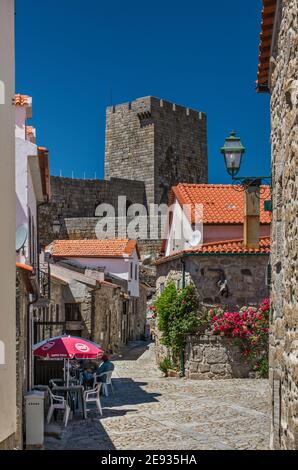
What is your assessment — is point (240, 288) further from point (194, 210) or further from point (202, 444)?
point (202, 444)

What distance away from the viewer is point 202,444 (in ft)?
37.8

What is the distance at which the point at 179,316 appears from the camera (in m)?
20.8

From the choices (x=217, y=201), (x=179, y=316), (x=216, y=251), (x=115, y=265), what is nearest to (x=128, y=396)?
(x=179, y=316)

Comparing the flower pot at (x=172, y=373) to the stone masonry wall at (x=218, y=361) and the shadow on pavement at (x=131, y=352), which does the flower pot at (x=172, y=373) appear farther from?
the shadow on pavement at (x=131, y=352)

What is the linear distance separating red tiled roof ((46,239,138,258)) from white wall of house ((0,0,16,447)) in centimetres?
2742

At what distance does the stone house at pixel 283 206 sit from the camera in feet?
22.2

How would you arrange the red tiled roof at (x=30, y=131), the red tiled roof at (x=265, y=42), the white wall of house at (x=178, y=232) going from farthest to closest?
the white wall of house at (x=178, y=232) → the red tiled roof at (x=30, y=131) → the red tiled roof at (x=265, y=42)

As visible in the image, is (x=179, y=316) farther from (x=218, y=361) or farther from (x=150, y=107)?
(x=150, y=107)

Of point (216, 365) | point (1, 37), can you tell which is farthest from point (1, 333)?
point (216, 365)

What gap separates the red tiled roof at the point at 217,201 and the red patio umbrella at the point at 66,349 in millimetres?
8613

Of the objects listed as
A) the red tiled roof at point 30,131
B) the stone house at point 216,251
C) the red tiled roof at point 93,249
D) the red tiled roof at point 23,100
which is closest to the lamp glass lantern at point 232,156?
the red tiled roof at point 23,100

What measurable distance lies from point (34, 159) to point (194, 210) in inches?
415

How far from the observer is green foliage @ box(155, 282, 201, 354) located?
2050 centimetres

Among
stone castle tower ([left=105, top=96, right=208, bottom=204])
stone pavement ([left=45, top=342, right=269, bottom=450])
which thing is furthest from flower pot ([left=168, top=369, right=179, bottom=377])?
stone castle tower ([left=105, top=96, right=208, bottom=204])
